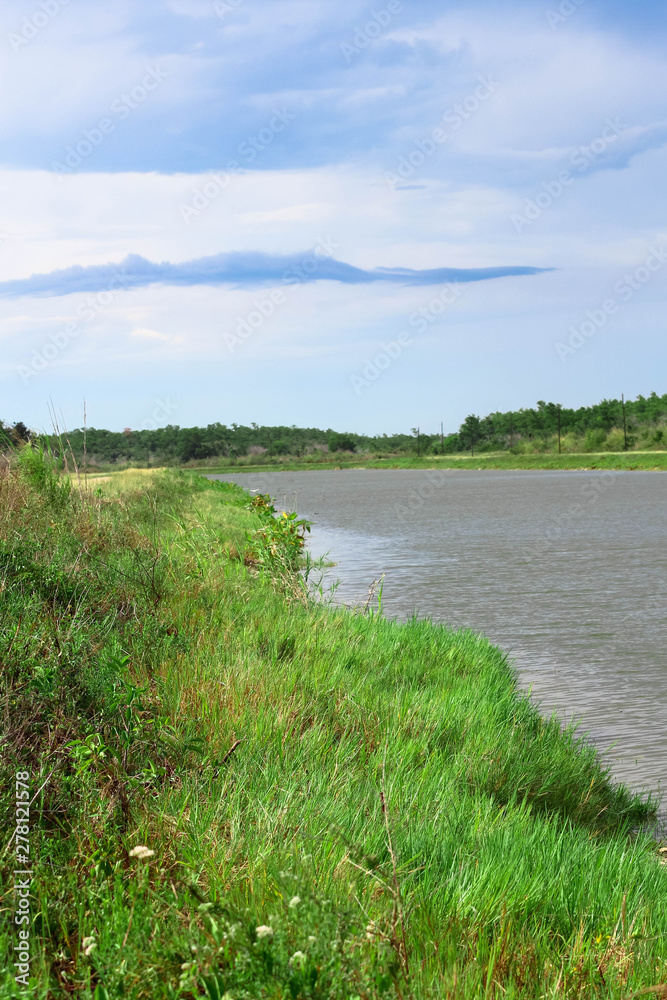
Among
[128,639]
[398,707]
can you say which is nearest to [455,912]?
[398,707]

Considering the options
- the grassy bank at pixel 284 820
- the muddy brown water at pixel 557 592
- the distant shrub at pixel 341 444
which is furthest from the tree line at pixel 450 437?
the grassy bank at pixel 284 820

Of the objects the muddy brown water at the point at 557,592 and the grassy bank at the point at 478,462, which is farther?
the grassy bank at the point at 478,462

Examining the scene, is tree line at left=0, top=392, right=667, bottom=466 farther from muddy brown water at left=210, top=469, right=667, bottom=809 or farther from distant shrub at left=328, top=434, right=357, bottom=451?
muddy brown water at left=210, top=469, right=667, bottom=809

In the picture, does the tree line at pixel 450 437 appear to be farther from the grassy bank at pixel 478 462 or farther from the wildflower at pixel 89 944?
the wildflower at pixel 89 944

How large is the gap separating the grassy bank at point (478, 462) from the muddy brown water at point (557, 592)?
4658cm

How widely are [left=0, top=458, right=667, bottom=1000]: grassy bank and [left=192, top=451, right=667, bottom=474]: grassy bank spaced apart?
67818mm

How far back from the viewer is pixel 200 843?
3076mm

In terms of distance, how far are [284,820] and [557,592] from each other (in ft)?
35.5

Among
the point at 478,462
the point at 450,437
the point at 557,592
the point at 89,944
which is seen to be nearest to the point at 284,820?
the point at 89,944

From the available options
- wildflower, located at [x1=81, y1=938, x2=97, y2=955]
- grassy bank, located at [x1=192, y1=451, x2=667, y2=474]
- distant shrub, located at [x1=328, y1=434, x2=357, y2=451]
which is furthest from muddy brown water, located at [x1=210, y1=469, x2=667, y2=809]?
distant shrub, located at [x1=328, y1=434, x2=357, y2=451]

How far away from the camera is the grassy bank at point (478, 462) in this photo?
75625 millimetres

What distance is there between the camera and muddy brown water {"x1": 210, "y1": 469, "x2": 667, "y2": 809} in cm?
736

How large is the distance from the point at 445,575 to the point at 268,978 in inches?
533

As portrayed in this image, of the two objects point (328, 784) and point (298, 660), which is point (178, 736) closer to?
point (328, 784)
